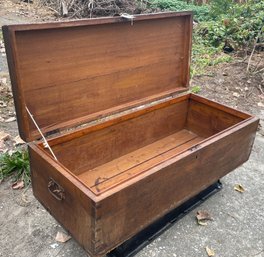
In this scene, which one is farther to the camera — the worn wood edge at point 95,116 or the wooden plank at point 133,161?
the wooden plank at point 133,161

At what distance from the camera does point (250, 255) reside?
86.1 inches

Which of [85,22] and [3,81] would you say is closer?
[85,22]

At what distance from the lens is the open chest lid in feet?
5.99

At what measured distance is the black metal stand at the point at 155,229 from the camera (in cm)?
203

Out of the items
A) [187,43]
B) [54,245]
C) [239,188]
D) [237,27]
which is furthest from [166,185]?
[237,27]

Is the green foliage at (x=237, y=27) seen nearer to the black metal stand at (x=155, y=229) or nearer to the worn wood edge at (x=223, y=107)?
the worn wood edge at (x=223, y=107)

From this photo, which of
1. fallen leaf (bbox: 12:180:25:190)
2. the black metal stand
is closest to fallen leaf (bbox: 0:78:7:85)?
fallen leaf (bbox: 12:180:25:190)

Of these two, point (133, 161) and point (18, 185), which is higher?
point (133, 161)

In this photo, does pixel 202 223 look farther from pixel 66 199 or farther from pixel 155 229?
pixel 66 199

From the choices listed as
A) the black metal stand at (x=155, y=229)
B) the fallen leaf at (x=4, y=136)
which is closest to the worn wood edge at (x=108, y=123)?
the black metal stand at (x=155, y=229)

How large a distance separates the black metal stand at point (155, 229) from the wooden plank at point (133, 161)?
383mm

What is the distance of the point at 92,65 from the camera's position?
7.07 ft

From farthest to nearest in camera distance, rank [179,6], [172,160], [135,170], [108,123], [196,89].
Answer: [179,6] → [196,89] → [135,170] → [108,123] → [172,160]

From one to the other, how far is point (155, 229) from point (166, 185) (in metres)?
0.52
